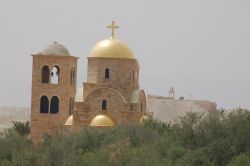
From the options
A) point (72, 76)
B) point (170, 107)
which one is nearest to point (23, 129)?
point (72, 76)

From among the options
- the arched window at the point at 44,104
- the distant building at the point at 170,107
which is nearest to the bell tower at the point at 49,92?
the arched window at the point at 44,104

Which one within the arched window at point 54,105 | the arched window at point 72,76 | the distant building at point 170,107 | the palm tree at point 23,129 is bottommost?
the palm tree at point 23,129

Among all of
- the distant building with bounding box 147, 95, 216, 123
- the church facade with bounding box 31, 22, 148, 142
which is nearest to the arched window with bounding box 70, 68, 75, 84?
the church facade with bounding box 31, 22, 148, 142

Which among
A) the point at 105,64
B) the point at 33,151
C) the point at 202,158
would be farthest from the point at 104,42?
the point at 202,158

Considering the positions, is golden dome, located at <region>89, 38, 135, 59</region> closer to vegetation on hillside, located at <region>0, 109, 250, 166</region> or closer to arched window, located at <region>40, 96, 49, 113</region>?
arched window, located at <region>40, 96, 49, 113</region>

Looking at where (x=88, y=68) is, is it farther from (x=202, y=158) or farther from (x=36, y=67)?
(x=202, y=158)

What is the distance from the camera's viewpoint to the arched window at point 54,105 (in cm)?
6450

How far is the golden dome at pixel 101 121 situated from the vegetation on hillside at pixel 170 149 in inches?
181

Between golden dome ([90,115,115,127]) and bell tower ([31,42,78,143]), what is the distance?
4.21m

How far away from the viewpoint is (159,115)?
8650 centimetres

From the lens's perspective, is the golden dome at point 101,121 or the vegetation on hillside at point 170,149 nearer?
the vegetation on hillside at point 170,149

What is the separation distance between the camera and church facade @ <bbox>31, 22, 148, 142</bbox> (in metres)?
60.8

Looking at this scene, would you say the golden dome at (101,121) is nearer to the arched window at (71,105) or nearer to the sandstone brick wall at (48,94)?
the sandstone brick wall at (48,94)

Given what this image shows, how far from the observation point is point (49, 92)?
6431 cm
